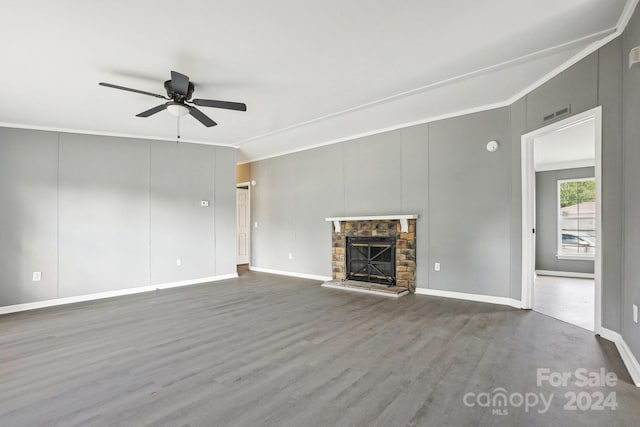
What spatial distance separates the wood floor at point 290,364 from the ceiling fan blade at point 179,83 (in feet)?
8.18

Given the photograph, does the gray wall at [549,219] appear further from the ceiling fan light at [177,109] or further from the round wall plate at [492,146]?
the ceiling fan light at [177,109]

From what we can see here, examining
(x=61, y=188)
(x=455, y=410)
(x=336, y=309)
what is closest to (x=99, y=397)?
(x=455, y=410)

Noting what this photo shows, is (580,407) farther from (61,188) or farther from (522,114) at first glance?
(61,188)

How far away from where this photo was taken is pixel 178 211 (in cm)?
576

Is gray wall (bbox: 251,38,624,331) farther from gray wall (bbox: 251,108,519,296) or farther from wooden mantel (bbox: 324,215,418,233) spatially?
wooden mantel (bbox: 324,215,418,233)

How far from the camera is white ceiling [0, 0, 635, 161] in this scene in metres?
2.24

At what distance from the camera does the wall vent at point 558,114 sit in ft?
10.3

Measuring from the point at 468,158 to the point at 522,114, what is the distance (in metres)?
0.84

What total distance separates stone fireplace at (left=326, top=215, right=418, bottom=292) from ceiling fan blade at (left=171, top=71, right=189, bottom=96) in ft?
11.1

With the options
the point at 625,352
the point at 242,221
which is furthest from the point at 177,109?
the point at 242,221

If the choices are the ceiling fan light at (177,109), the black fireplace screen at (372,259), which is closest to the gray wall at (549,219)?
the black fireplace screen at (372,259)

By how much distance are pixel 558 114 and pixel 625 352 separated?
2354mm

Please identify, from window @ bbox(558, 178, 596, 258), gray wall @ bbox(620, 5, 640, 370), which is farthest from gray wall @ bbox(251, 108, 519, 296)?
window @ bbox(558, 178, 596, 258)

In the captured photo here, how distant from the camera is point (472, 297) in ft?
14.2
